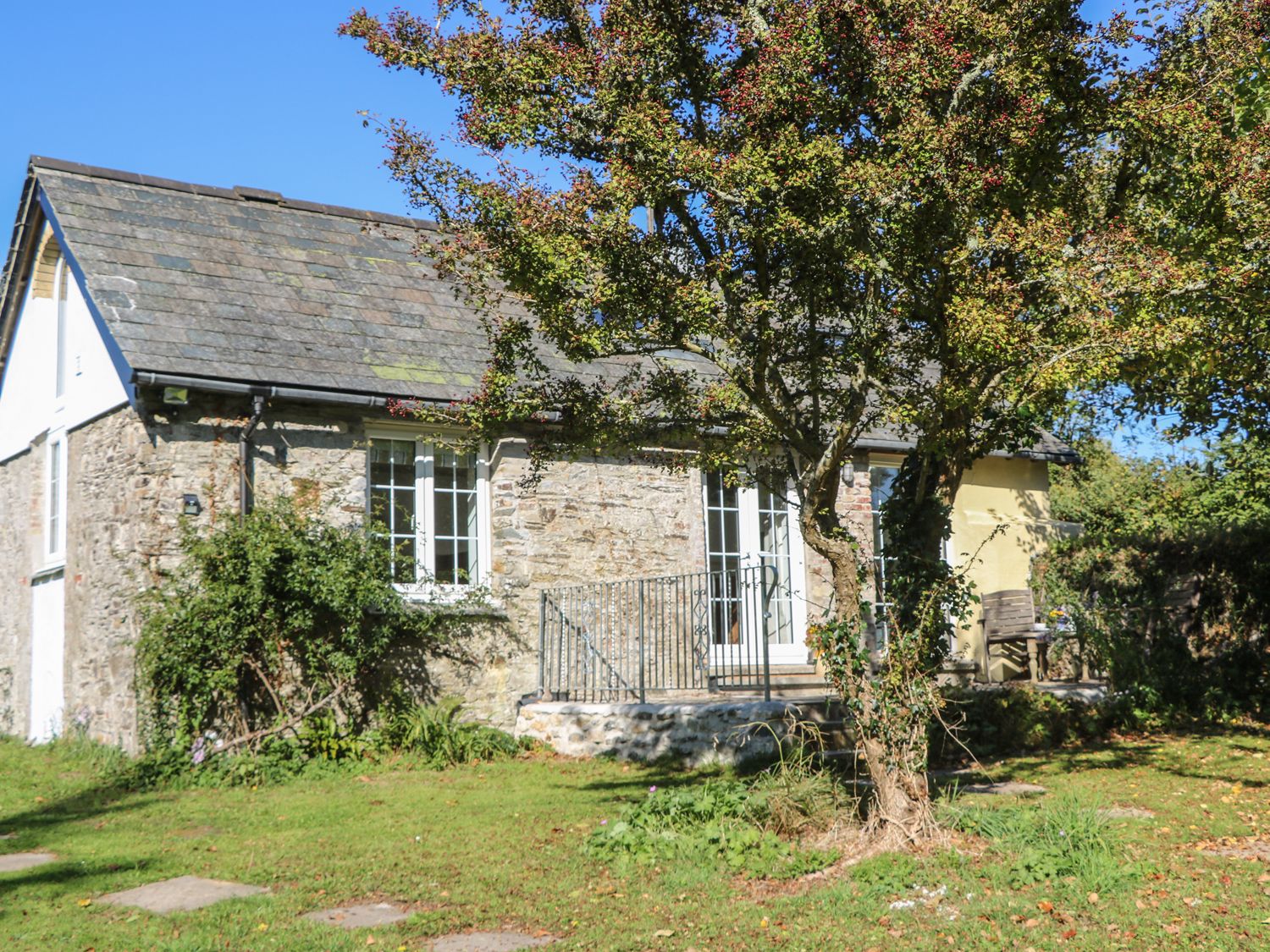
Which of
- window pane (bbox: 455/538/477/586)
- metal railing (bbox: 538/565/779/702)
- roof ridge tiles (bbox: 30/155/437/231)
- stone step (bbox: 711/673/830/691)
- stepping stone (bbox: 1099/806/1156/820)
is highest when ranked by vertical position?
roof ridge tiles (bbox: 30/155/437/231)

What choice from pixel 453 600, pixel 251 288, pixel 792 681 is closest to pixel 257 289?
pixel 251 288

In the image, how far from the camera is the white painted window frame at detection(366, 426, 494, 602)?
12086 millimetres

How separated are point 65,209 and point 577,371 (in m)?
5.47

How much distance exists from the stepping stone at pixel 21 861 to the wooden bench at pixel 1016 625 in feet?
32.7

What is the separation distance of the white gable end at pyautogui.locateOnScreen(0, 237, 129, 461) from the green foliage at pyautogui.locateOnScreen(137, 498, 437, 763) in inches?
78.7

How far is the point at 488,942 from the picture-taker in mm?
5438

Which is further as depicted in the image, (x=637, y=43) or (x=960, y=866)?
(x=637, y=43)

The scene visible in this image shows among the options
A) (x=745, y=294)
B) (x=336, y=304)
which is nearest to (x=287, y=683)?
(x=336, y=304)

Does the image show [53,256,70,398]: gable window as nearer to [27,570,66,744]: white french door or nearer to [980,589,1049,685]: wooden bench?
[27,570,66,744]: white french door

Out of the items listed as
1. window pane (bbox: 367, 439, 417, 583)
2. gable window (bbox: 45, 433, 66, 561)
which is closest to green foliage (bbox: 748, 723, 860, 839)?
window pane (bbox: 367, 439, 417, 583)

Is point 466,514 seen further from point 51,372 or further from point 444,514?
point 51,372

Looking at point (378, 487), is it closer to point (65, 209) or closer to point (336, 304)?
point (336, 304)

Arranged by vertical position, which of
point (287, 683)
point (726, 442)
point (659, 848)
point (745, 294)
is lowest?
point (659, 848)

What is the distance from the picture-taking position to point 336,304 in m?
12.9
